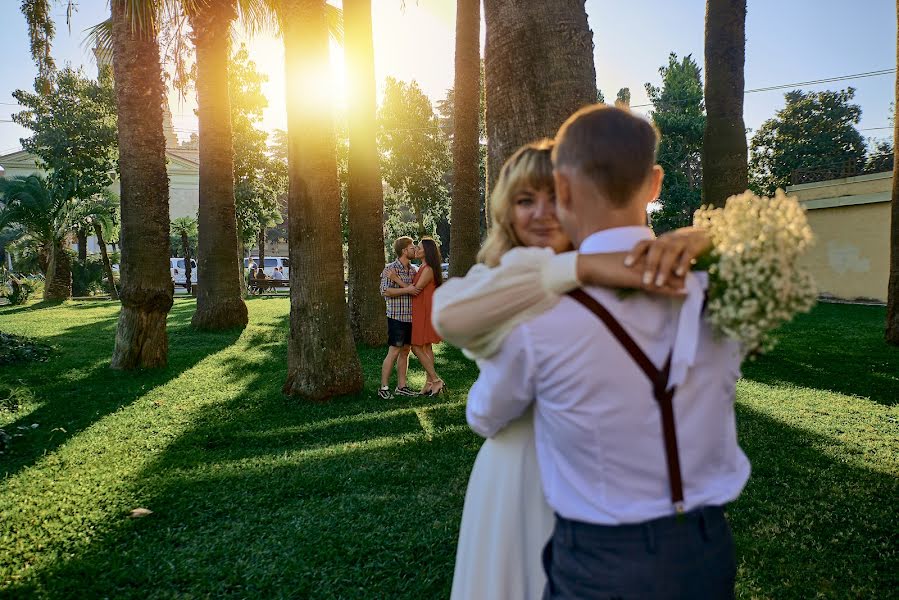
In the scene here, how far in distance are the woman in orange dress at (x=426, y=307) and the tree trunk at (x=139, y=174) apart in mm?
3737

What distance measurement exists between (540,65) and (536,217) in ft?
6.26

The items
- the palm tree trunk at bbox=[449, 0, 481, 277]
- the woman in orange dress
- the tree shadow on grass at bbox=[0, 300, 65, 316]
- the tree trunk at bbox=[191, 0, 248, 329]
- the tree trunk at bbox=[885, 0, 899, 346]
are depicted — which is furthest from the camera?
the tree shadow on grass at bbox=[0, 300, 65, 316]

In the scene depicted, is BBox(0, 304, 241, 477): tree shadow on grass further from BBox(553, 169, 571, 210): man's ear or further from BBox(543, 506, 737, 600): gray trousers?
BBox(553, 169, 571, 210): man's ear

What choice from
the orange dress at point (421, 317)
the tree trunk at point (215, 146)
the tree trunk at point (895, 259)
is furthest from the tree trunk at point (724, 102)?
the tree trunk at point (215, 146)

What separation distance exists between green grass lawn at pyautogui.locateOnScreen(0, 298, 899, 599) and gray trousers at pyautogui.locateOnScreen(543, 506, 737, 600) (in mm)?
2152

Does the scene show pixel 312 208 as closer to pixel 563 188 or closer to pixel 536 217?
pixel 536 217

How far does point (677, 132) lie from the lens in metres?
39.7

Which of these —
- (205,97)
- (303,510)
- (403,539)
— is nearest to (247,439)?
(303,510)

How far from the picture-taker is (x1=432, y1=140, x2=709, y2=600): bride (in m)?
1.36

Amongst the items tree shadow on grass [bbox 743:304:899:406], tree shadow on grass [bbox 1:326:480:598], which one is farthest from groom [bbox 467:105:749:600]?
tree shadow on grass [bbox 743:304:899:406]

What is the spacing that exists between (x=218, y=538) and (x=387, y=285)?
4625mm

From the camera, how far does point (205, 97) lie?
514 inches

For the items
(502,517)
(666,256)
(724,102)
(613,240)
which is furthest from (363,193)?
(666,256)

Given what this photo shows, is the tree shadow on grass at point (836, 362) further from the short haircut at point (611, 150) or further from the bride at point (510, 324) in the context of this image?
the short haircut at point (611, 150)
